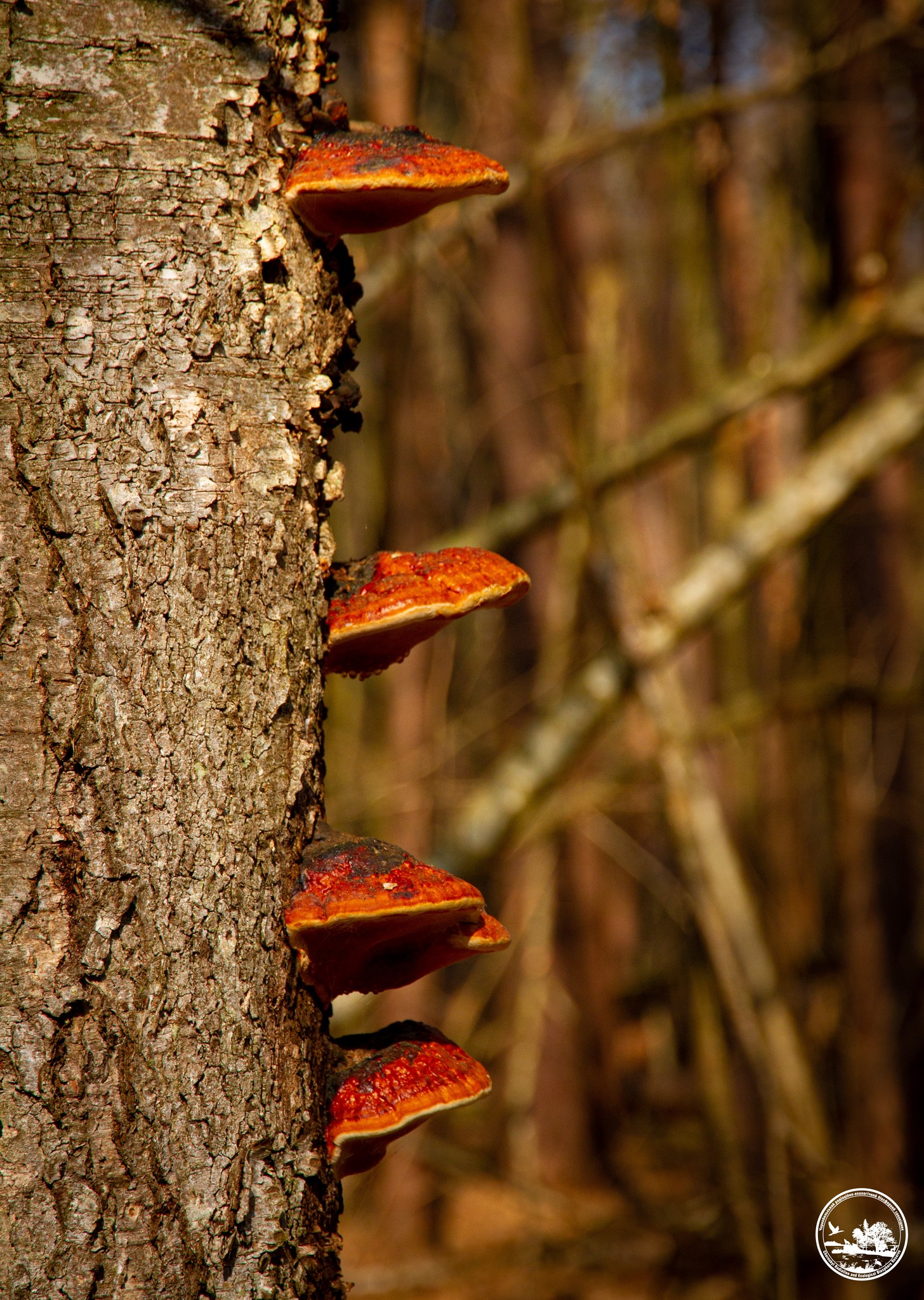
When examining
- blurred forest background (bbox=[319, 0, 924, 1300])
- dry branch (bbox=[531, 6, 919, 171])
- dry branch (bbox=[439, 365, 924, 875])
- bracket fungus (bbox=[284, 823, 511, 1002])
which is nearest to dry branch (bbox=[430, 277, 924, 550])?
blurred forest background (bbox=[319, 0, 924, 1300])

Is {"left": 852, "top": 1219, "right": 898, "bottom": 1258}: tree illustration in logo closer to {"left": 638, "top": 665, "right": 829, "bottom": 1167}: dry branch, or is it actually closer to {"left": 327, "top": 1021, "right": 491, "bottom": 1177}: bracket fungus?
{"left": 638, "top": 665, "right": 829, "bottom": 1167}: dry branch

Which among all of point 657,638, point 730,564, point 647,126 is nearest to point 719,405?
point 730,564

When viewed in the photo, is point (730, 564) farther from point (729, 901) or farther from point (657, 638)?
point (729, 901)

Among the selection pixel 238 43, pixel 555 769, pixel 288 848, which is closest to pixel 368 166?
pixel 238 43

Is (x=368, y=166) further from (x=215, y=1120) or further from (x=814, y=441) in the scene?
(x=814, y=441)

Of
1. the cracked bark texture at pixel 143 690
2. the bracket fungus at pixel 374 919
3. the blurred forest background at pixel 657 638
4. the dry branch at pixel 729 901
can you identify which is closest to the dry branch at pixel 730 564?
the blurred forest background at pixel 657 638
